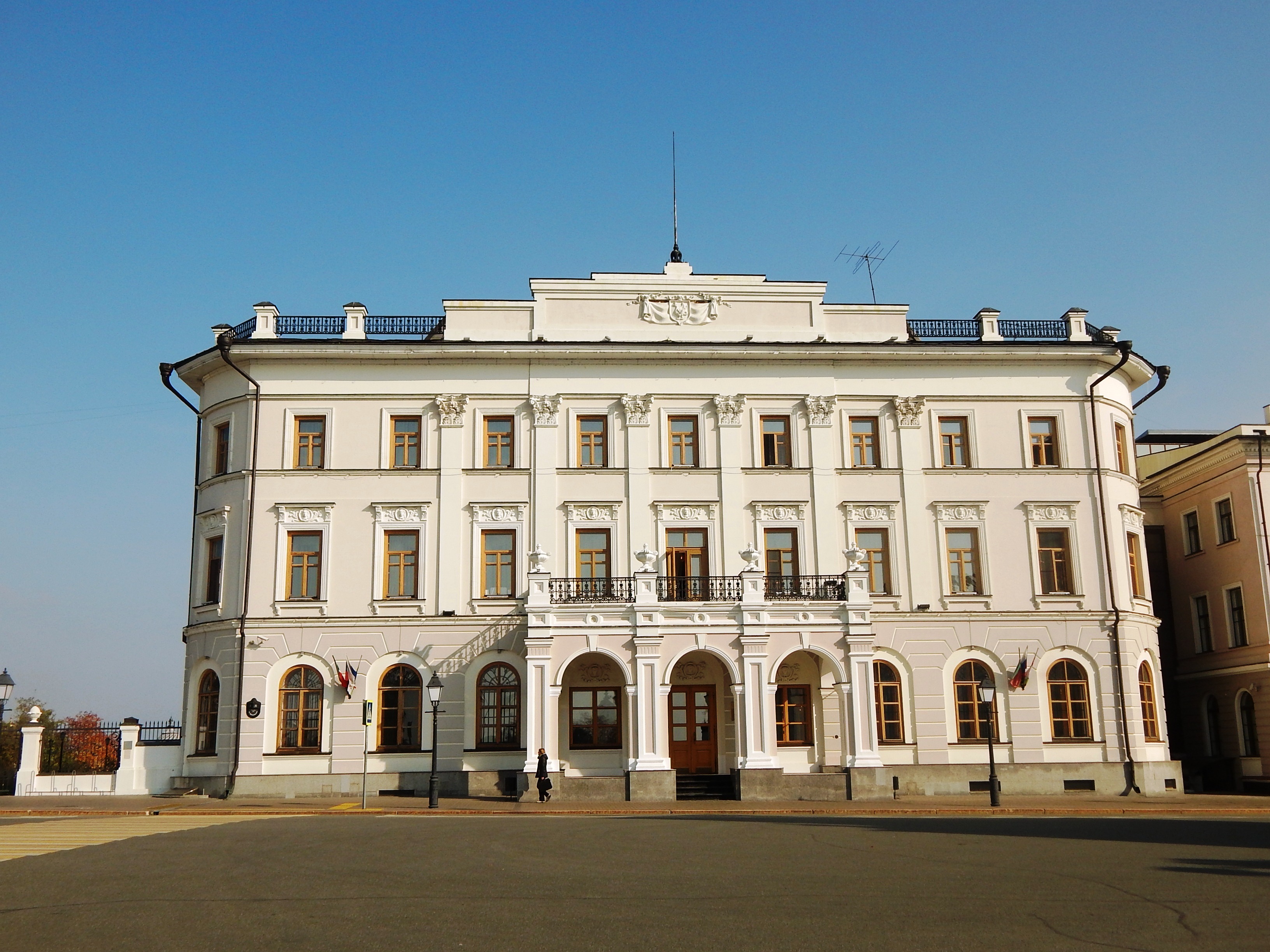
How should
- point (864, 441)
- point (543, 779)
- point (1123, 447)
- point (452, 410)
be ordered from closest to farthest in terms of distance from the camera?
1. point (543, 779)
2. point (452, 410)
3. point (864, 441)
4. point (1123, 447)

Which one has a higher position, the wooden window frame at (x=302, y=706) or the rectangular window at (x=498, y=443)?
the rectangular window at (x=498, y=443)

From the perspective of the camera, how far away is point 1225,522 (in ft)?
136

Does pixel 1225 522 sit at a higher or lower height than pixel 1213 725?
higher

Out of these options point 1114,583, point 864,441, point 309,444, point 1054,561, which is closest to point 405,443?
point 309,444

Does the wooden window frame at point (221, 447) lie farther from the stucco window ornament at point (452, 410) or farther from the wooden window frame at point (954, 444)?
the wooden window frame at point (954, 444)

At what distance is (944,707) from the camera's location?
35.1 metres

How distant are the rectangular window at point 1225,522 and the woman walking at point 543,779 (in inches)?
1014

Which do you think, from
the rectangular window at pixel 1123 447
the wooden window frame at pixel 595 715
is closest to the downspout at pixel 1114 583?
the rectangular window at pixel 1123 447

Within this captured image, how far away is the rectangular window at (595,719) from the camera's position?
34531 millimetres

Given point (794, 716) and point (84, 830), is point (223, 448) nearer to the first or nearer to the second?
point (84, 830)

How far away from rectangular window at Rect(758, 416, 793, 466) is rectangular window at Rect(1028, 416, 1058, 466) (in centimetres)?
777

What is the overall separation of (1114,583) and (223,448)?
93.6ft

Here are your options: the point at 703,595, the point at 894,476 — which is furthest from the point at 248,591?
the point at 894,476

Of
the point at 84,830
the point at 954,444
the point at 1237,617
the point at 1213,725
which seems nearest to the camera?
the point at 84,830
